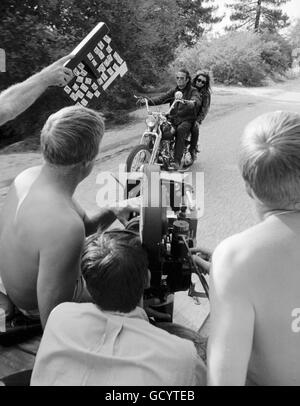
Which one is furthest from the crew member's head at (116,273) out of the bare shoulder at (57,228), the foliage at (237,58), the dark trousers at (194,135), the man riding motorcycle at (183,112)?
the foliage at (237,58)

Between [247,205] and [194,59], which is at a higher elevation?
[247,205]

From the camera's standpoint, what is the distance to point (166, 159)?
5750 millimetres

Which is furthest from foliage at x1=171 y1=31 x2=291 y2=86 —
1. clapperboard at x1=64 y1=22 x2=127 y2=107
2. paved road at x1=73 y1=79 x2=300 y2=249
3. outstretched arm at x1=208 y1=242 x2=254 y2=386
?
outstretched arm at x1=208 y1=242 x2=254 y2=386

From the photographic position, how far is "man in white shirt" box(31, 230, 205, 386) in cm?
119

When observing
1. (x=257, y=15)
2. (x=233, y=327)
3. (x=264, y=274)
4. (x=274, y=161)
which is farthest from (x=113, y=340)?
(x=257, y=15)

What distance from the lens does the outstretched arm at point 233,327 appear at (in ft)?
3.78

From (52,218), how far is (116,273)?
422 millimetres

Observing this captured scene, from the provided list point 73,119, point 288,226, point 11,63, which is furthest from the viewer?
point 11,63

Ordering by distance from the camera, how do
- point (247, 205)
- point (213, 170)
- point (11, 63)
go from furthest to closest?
point (11, 63) < point (213, 170) < point (247, 205)

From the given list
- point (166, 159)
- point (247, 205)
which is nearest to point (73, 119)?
point (247, 205)

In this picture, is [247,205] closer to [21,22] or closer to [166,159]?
[166,159]

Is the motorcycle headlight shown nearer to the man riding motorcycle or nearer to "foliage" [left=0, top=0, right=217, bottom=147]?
the man riding motorcycle

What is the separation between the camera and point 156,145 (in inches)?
210
